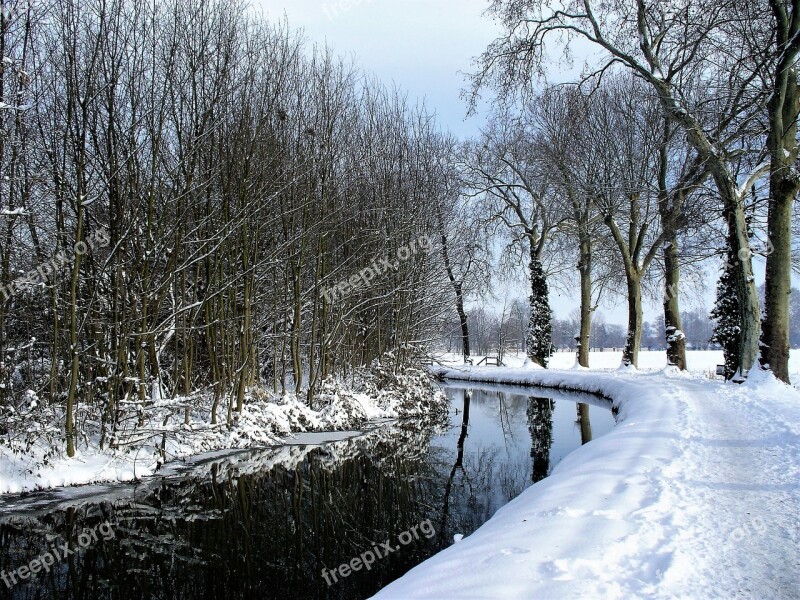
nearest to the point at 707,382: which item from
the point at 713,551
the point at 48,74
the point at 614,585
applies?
the point at 713,551

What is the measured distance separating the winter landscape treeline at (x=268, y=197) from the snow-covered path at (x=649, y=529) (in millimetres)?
6302

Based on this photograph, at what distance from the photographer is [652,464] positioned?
591cm

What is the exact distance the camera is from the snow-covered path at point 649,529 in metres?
3.27

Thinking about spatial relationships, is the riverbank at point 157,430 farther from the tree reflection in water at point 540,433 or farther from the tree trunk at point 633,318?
the tree trunk at point 633,318

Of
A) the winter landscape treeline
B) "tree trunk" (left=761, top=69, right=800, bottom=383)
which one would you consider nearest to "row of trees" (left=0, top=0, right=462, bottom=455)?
the winter landscape treeline

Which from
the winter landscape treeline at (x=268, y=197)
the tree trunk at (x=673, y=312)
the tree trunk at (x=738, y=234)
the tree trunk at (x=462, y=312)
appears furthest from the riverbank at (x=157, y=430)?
the tree trunk at (x=673, y=312)

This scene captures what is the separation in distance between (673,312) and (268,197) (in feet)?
49.9

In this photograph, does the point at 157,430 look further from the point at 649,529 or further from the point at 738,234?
the point at 738,234

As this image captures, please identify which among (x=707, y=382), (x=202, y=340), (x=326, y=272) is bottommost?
(x=707, y=382)

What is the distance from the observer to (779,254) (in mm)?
11883

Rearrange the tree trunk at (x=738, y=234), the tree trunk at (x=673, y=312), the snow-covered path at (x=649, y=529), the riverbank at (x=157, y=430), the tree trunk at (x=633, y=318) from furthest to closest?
the tree trunk at (x=633, y=318)
the tree trunk at (x=673, y=312)
the tree trunk at (x=738, y=234)
the riverbank at (x=157, y=430)
the snow-covered path at (x=649, y=529)

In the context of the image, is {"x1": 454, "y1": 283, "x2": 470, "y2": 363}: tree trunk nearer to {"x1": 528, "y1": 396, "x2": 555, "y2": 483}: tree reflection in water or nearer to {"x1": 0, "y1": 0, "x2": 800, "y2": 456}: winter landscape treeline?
{"x1": 0, "y1": 0, "x2": 800, "y2": 456}: winter landscape treeline

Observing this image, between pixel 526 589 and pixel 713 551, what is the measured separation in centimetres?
149

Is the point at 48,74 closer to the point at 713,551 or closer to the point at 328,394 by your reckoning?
the point at 328,394
